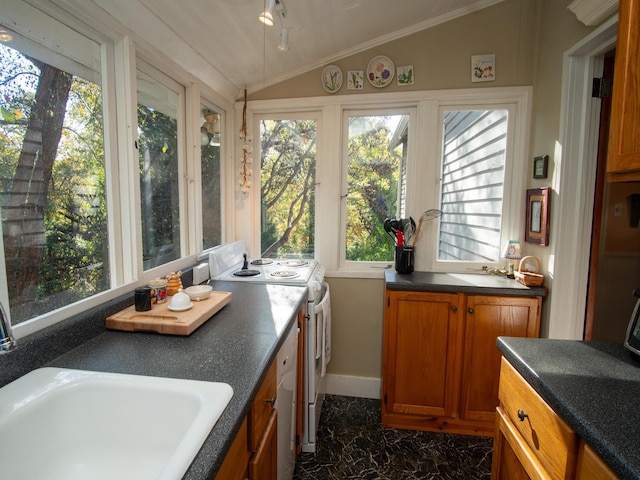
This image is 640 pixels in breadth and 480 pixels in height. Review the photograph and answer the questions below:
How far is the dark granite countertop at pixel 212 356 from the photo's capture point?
2.26ft

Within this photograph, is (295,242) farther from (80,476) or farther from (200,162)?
(80,476)

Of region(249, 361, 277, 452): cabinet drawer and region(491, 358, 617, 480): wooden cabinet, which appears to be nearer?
region(491, 358, 617, 480): wooden cabinet

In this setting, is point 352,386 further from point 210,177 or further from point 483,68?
point 483,68

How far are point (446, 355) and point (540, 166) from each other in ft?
4.20

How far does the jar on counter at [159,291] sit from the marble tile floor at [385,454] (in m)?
1.18

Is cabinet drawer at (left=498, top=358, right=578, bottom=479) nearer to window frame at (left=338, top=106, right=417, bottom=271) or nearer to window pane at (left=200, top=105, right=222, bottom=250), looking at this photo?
window frame at (left=338, top=106, right=417, bottom=271)

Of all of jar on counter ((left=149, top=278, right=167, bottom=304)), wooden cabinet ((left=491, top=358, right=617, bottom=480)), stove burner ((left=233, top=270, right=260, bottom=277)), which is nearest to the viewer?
wooden cabinet ((left=491, top=358, right=617, bottom=480))

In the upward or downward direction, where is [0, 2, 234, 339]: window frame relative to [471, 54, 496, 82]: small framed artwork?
downward

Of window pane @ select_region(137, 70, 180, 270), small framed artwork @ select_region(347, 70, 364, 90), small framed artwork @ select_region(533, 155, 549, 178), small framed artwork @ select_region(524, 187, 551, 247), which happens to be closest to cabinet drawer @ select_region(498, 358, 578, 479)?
small framed artwork @ select_region(524, 187, 551, 247)

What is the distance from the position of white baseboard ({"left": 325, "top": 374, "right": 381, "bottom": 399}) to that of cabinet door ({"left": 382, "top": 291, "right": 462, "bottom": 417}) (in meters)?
0.34

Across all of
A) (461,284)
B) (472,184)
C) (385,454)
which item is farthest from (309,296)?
(472,184)

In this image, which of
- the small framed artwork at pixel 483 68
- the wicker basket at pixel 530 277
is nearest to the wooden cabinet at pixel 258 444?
the wicker basket at pixel 530 277

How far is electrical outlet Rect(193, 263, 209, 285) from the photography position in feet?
5.86

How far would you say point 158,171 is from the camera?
1.66 metres
